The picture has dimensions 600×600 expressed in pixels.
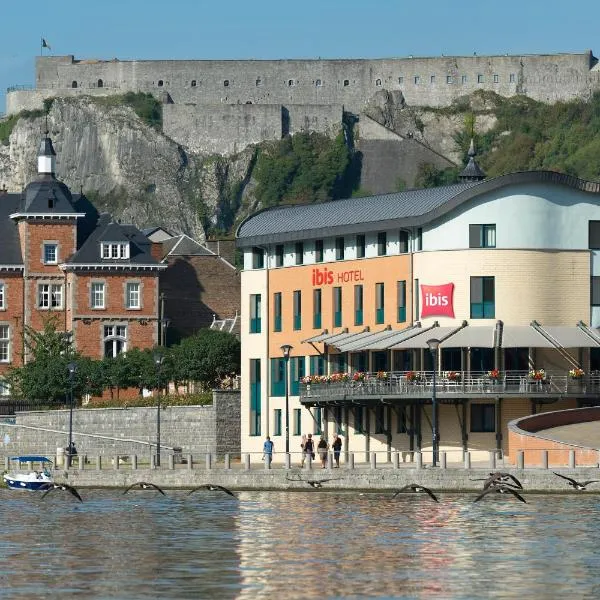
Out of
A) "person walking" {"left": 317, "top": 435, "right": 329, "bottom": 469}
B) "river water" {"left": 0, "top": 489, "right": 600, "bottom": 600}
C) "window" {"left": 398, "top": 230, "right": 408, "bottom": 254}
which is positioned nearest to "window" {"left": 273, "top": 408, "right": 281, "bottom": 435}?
"person walking" {"left": 317, "top": 435, "right": 329, "bottom": 469}

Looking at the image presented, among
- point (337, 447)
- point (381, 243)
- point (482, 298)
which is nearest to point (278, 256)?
point (381, 243)

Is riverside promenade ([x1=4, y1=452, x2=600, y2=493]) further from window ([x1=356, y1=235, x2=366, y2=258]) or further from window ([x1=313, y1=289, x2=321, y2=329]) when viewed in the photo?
window ([x1=356, y1=235, x2=366, y2=258])

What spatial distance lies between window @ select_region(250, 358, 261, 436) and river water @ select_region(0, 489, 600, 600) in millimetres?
24899

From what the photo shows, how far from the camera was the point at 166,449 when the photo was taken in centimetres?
11088

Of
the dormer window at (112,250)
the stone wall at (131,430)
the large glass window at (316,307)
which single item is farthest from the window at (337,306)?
the dormer window at (112,250)

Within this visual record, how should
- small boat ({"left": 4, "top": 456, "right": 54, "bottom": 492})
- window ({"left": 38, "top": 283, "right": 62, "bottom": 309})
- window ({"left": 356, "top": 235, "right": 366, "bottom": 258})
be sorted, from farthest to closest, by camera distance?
window ({"left": 38, "top": 283, "right": 62, "bottom": 309})
window ({"left": 356, "top": 235, "right": 366, "bottom": 258})
small boat ({"left": 4, "top": 456, "right": 54, "bottom": 492})

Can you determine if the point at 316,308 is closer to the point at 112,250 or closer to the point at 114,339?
the point at 114,339

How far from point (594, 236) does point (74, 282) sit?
5004 cm

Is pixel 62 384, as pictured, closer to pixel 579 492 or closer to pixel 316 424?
pixel 316 424

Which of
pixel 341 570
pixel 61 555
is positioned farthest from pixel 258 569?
pixel 61 555

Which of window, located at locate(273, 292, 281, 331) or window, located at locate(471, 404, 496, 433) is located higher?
window, located at locate(273, 292, 281, 331)

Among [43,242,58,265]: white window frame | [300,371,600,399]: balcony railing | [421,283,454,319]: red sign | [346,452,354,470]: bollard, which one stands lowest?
[346,452,354,470]: bollard

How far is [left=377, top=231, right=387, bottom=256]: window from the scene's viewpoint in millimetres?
103250

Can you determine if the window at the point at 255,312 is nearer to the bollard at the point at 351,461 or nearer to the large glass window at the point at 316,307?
the large glass window at the point at 316,307
